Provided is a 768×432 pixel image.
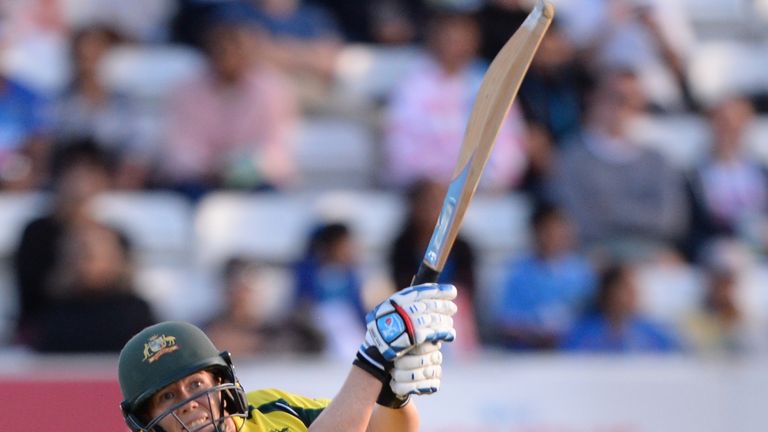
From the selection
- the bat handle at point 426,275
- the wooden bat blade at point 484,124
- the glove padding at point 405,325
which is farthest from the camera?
the bat handle at point 426,275

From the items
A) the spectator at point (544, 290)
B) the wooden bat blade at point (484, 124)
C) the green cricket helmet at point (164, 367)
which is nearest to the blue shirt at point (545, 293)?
the spectator at point (544, 290)

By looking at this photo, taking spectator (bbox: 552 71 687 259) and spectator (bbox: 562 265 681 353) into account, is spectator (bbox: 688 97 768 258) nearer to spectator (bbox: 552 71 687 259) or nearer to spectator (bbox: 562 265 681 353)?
spectator (bbox: 552 71 687 259)

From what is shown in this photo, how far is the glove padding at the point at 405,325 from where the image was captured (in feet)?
10.2

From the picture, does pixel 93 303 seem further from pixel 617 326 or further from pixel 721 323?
pixel 721 323

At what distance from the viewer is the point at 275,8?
7.80 m

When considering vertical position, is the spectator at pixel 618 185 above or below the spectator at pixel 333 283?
above

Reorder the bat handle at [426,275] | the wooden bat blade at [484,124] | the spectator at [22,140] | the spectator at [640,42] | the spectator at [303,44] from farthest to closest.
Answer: the spectator at [640,42]
the spectator at [303,44]
the spectator at [22,140]
the bat handle at [426,275]
the wooden bat blade at [484,124]

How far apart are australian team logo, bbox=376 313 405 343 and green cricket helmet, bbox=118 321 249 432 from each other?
371mm

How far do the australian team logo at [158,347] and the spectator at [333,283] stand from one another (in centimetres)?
312

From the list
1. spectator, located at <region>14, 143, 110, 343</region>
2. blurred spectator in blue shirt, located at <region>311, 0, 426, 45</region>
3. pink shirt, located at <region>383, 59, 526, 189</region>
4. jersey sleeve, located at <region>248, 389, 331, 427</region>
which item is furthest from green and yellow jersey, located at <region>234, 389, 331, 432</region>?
blurred spectator in blue shirt, located at <region>311, 0, 426, 45</region>

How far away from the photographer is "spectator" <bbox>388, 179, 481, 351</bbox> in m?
6.64

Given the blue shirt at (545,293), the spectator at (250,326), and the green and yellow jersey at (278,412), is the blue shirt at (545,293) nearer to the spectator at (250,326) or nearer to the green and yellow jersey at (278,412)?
the spectator at (250,326)

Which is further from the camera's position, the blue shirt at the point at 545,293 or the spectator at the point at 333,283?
the blue shirt at the point at 545,293

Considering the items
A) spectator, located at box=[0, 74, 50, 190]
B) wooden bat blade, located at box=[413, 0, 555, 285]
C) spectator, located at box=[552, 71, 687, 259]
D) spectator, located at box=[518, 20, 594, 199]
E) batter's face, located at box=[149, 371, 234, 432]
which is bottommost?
batter's face, located at box=[149, 371, 234, 432]
